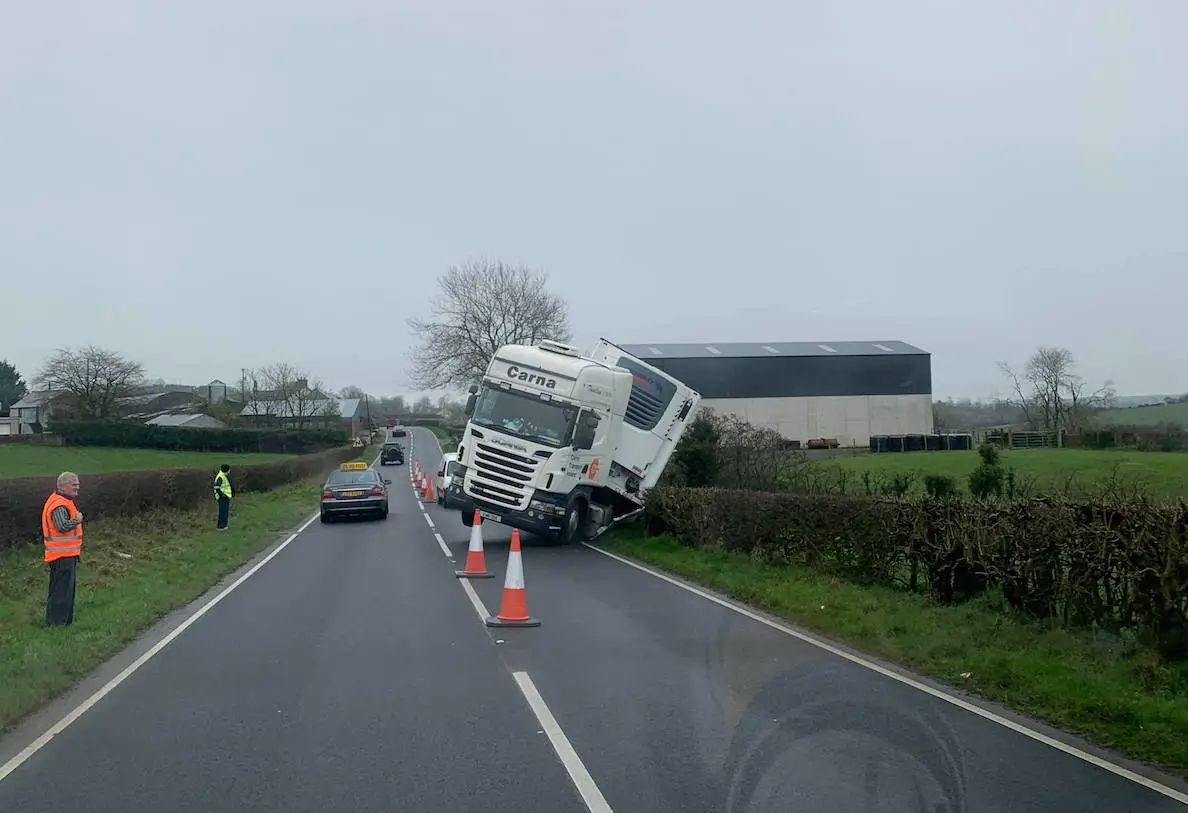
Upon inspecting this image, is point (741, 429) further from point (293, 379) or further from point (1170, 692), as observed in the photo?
point (293, 379)

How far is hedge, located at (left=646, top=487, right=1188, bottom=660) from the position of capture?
8172 millimetres

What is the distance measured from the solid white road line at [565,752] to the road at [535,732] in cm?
2

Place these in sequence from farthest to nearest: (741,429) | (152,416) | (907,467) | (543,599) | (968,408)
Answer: (152,416), (968,408), (907,467), (741,429), (543,599)

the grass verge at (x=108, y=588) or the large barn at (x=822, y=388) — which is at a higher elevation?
the large barn at (x=822, y=388)

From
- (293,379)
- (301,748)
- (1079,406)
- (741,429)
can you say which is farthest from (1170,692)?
(293,379)

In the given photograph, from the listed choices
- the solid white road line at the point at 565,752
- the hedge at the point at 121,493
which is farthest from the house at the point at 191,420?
the solid white road line at the point at 565,752

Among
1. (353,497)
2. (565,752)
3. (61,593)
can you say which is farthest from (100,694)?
(353,497)

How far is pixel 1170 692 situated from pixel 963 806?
3.09 metres

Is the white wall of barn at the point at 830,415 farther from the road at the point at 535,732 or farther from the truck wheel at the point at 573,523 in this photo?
the road at the point at 535,732

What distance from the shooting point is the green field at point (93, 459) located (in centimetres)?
4781

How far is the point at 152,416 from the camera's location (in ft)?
337

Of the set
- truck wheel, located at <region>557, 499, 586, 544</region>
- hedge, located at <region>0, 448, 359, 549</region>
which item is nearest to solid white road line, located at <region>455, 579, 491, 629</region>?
truck wheel, located at <region>557, 499, 586, 544</region>

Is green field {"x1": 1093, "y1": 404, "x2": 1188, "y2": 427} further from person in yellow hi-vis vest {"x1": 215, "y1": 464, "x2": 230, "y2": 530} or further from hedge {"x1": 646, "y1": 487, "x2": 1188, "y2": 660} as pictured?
person in yellow hi-vis vest {"x1": 215, "y1": 464, "x2": 230, "y2": 530}

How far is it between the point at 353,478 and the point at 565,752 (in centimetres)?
2483
